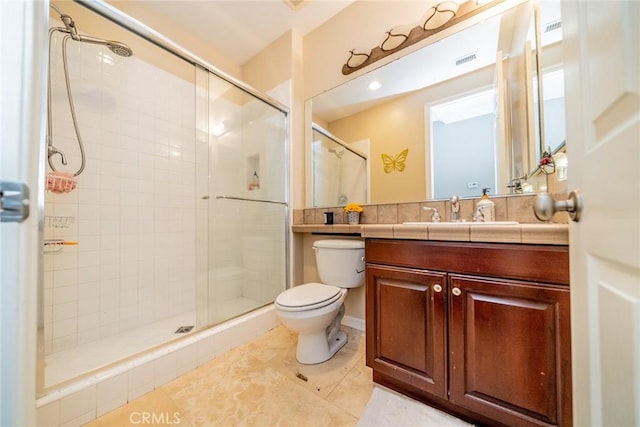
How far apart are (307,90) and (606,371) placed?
235 centimetres

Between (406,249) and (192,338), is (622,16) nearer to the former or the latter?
(406,249)

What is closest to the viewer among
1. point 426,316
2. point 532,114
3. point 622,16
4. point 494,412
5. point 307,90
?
point 622,16

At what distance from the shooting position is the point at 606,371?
36 cm

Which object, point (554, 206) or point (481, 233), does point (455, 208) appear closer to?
point (481, 233)

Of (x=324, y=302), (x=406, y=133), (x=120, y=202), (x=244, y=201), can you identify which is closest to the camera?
(x=324, y=302)

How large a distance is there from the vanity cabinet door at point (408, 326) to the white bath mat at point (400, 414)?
114 mm

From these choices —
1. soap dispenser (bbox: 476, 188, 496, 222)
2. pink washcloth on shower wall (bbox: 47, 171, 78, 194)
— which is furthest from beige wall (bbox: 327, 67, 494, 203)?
pink washcloth on shower wall (bbox: 47, 171, 78, 194)

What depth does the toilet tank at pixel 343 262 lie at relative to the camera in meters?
1.52

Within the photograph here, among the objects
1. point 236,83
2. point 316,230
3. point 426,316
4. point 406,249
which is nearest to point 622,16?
point 406,249

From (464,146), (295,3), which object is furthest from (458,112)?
(295,3)

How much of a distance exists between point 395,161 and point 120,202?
Result: 209 centimetres

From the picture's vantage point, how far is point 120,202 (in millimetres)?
1763

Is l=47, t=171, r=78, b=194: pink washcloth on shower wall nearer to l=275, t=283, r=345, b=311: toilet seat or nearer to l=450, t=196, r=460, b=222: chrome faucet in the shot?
l=275, t=283, r=345, b=311: toilet seat

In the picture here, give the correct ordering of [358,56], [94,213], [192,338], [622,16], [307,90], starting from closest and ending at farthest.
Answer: [622,16], [192,338], [94,213], [358,56], [307,90]
